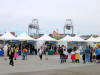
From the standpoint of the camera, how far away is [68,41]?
114 ft

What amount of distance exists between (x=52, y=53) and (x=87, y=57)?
13390mm

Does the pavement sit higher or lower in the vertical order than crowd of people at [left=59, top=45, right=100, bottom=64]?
lower

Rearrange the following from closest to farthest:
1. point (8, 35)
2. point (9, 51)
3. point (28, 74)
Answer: point (28, 74) < point (9, 51) < point (8, 35)

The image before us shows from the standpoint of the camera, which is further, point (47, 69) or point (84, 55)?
point (84, 55)

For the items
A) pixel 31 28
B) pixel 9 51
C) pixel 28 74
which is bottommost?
pixel 28 74

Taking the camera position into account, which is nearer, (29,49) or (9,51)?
(9,51)

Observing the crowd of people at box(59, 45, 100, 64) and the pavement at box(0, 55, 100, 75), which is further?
the crowd of people at box(59, 45, 100, 64)

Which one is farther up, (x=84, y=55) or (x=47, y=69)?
(x=84, y=55)

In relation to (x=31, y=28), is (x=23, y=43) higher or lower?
lower

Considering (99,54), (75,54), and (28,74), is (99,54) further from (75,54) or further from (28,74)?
(28,74)

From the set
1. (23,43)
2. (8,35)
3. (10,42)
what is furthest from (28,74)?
(23,43)

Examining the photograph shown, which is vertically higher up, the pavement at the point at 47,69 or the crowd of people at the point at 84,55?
the crowd of people at the point at 84,55

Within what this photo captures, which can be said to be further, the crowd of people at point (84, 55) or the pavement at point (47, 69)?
the crowd of people at point (84, 55)

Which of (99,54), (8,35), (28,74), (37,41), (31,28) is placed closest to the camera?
(28,74)
